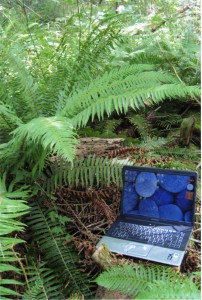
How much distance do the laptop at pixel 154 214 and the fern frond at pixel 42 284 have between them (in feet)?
0.78

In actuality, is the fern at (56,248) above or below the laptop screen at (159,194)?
below

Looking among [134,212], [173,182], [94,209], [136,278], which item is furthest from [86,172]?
[136,278]

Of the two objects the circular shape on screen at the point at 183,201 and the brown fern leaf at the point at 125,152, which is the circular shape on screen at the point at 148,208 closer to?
the circular shape on screen at the point at 183,201

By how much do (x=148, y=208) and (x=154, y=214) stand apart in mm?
39

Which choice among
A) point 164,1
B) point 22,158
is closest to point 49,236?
point 22,158

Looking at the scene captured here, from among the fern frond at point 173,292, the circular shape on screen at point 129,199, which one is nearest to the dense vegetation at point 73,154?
the fern frond at point 173,292

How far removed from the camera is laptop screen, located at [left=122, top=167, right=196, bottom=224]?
1.54 metres

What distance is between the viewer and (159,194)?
5.23ft

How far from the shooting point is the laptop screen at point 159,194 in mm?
1545

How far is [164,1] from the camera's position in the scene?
4.47m

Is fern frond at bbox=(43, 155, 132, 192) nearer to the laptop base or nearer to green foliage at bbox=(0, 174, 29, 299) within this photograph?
green foliage at bbox=(0, 174, 29, 299)

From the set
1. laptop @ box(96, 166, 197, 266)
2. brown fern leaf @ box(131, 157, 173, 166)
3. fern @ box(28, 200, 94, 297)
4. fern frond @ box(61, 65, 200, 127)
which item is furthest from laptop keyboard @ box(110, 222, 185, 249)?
fern frond @ box(61, 65, 200, 127)

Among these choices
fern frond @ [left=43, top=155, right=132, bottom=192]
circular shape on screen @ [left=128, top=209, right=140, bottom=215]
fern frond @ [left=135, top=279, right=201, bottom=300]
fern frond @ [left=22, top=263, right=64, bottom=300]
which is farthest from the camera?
fern frond @ [left=43, top=155, right=132, bottom=192]

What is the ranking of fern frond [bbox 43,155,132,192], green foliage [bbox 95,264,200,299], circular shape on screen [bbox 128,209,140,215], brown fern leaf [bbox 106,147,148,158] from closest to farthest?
1. green foliage [bbox 95,264,200,299]
2. circular shape on screen [bbox 128,209,140,215]
3. fern frond [bbox 43,155,132,192]
4. brown fern leaf [bbox 106,147,148,158]
